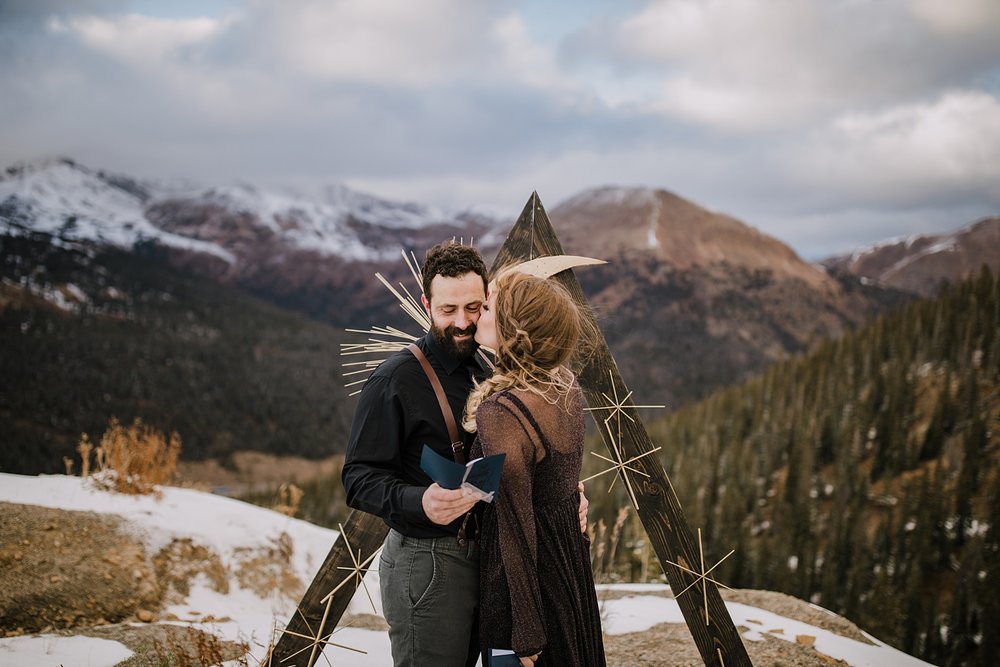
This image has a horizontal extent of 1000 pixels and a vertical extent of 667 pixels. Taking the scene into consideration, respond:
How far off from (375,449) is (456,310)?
0.56 meters

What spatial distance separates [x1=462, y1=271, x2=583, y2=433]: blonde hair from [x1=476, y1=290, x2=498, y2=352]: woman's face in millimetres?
68

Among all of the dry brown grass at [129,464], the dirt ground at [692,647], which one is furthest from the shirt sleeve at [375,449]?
the dry brown grass at [129,464]

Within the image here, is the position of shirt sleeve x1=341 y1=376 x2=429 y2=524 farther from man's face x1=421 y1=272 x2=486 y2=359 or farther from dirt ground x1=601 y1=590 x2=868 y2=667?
dirt ground x1=601 y1=590 x2=868 y2=667

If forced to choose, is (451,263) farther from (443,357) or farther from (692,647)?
(692,647)

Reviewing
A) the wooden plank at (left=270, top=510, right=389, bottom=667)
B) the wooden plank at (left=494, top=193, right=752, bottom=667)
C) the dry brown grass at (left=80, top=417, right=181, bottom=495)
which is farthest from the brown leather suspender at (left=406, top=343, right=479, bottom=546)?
the dry brown grass at (left=80, top=417, right=181, bottom=495)

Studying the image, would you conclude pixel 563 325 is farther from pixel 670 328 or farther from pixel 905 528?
pixel 670 328

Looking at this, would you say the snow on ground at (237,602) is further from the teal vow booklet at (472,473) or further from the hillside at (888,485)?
the hillside at (888,485)

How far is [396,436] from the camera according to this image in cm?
218

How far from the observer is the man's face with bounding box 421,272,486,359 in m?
2.30

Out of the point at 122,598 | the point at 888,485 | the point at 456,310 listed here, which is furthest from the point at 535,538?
the point at 888,485

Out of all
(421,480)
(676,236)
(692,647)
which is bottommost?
(692,647)

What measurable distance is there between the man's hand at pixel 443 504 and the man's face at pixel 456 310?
598 mm

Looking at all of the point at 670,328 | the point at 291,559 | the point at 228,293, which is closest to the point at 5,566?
the point at 291,559

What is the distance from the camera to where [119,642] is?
368 centimetres
